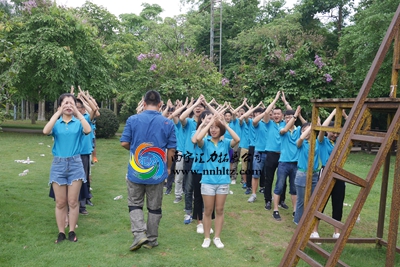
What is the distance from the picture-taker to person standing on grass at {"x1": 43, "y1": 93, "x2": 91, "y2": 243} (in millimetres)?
4891

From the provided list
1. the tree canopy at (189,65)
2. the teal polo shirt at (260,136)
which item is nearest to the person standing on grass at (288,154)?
the teal polo shirt at (260,136)

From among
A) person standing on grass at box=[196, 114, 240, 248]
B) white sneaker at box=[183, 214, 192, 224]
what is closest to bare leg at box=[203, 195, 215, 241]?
person standing on grass at box=[196, 114, 240, 248]

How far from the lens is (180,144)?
7.15m

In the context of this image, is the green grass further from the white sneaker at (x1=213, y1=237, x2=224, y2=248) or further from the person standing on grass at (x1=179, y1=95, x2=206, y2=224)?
the person standing on grass at (x1=179, y1=95, x2=206, y2=224)

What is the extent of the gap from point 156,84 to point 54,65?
222 inches

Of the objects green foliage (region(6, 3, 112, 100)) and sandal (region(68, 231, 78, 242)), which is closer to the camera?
sandal (region(68, 231, 78, 242))

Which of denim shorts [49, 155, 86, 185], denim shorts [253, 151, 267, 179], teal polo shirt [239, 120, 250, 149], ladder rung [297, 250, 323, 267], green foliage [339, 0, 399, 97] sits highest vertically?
green foliage [339, 0, 399, 97]

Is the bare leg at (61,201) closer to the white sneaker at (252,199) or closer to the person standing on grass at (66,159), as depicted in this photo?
the person standing on grass at (66,159)

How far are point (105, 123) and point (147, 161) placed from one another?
47.7ft

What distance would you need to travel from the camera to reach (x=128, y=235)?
5.42 meters

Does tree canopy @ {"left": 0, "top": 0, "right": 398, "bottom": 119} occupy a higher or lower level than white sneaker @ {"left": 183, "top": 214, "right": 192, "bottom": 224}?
higher

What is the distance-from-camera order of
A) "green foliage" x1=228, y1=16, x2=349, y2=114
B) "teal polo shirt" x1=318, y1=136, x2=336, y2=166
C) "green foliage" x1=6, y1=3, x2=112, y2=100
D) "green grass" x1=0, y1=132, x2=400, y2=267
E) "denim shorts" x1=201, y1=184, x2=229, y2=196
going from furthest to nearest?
"green foliage" x1=6, y1=3, x2=112, y2=100, "green foliage" x1=228, y1=16, x2=349, y2=114, "teal polo shirt" x1=318, y1=136, x2=336, y2=166, "denim shorts" x1=201, y1=184, x2=229, y2=196, "green grass" x1=0, y1=132, x2=400, y2=267

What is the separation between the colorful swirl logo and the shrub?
14245 millimetres

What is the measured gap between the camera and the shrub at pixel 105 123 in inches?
730
